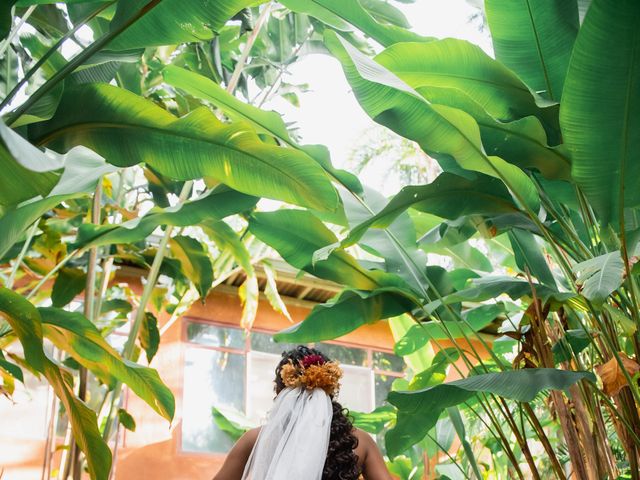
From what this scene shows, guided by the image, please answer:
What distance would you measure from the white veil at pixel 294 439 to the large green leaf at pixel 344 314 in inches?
14.2

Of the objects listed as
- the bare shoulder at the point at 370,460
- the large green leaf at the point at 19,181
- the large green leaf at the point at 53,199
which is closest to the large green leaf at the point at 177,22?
the large green leaf at the point at 53,199

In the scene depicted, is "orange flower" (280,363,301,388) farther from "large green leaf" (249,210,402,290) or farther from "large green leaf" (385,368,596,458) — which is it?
"large green leaf" (385,368,596,458)

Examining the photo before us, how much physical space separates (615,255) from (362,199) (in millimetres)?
1262

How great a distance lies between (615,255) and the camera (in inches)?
96.7

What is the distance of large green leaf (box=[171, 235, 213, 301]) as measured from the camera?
4.27 meters

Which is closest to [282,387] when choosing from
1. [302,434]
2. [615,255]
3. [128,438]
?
[302,434]

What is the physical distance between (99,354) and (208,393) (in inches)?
234

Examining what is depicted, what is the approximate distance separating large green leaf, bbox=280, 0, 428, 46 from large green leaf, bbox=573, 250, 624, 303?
118 cm

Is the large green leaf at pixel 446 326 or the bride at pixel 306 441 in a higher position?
the large green leaf at pixel 446 326

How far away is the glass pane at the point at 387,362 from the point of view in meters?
10.2

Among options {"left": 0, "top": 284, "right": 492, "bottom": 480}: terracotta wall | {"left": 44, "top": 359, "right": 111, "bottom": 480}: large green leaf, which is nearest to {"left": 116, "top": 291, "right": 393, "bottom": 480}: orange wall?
{"left": 0, "top": 284, "right": 492, "bottom": 480}: terracotta wall

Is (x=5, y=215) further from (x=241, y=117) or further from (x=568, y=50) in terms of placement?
(x=568, y=50)

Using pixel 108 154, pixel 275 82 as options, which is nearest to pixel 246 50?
pixel 275 82

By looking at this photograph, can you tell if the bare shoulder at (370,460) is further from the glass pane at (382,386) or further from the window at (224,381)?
the glass pane at (382,386)
